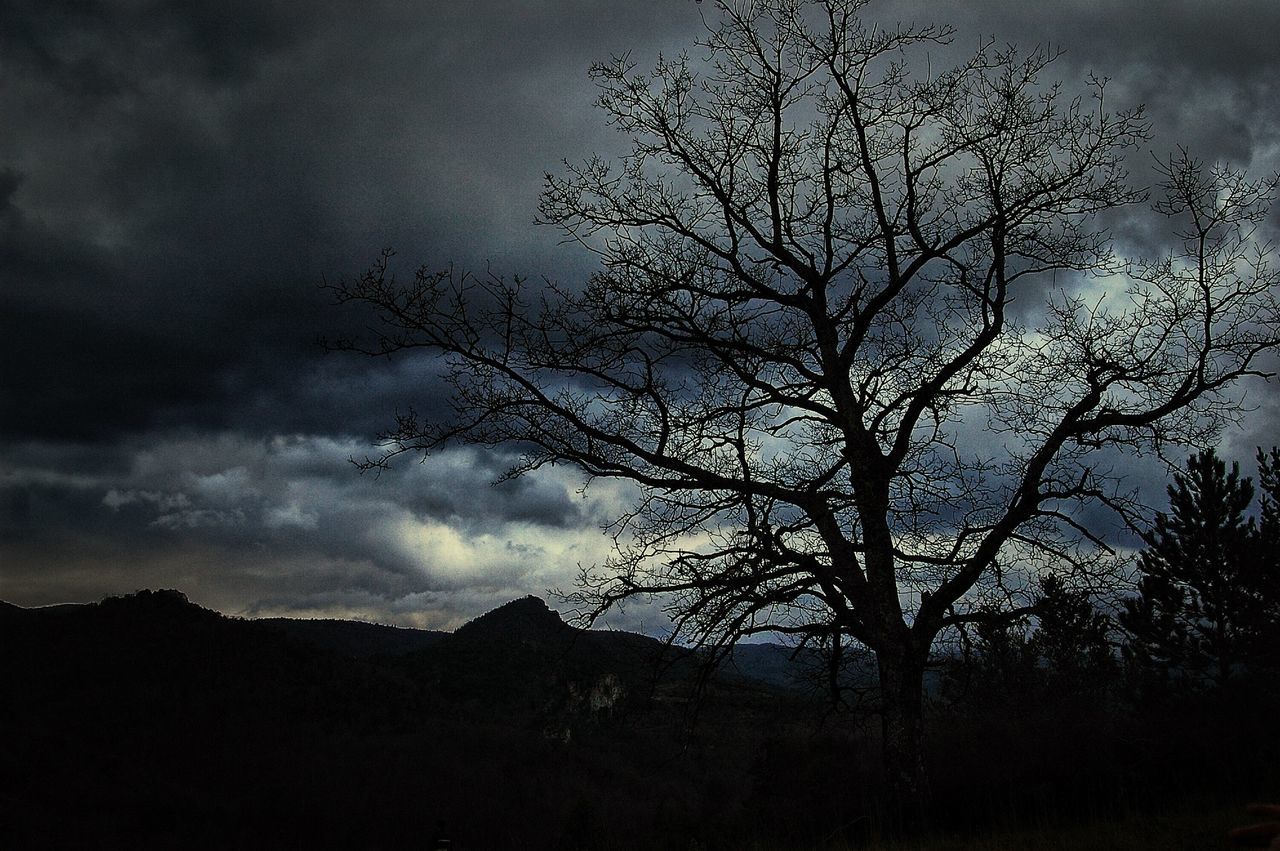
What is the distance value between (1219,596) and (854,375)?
19.0 m

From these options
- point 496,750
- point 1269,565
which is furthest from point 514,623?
point 1269,565

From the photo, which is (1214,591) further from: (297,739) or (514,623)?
(514,623)

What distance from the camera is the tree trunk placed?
955 centimetres

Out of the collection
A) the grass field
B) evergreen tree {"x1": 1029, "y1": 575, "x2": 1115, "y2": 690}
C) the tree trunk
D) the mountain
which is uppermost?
evergreen tree {"x1": 1029, "y1": 575, "x2": 1115, "y2": 690}

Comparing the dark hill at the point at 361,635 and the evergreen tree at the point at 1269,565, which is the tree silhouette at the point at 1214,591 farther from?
the dark hill at the point at 361,635

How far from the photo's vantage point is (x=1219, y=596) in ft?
76.2

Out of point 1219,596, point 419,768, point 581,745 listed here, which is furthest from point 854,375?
point 581,745

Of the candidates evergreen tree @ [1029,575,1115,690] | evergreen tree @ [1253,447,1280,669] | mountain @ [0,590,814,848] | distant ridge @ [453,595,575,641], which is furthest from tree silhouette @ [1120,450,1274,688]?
distant ridge @ [453,595,575,641]

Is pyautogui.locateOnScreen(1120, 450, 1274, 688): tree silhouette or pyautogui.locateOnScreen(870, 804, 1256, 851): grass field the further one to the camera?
pyautogui.locateOnScreen(1120, 450, 1274, 688): tree silhouette

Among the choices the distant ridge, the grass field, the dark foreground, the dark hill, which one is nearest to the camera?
the grass field

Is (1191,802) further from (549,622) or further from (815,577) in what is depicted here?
(549,622)

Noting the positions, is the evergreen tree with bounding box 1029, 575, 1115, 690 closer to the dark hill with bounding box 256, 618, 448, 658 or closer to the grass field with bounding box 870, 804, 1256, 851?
the grass field with bounding box 870, 804, 1256, 851

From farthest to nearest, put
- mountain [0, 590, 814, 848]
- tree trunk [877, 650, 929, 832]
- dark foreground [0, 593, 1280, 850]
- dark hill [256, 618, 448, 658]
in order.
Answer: dark hill [256, 618, 448, 658], mountain [0, 590, 814, 848], dark foreground [0, 593, 1280, 850], tree trunk [877, 650, 929, 832]

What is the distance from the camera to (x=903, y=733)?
32.2 feet
